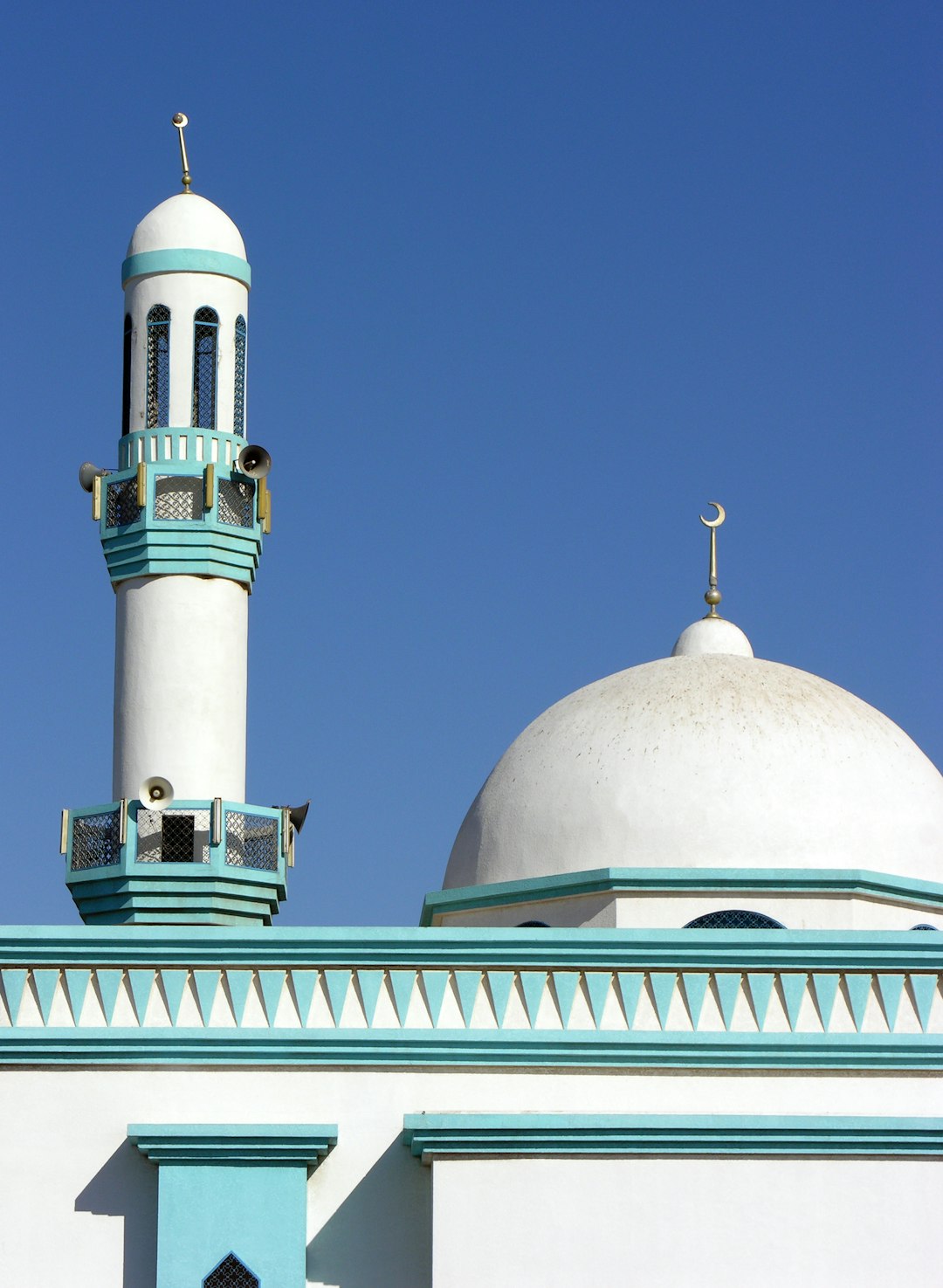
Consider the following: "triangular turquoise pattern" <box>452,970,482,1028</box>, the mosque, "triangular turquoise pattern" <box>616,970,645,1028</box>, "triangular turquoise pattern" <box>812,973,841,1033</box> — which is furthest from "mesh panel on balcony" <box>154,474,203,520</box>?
"triangular turquoise pattern" <box>812,973,841,1033</box>

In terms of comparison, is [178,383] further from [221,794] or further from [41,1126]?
[41,1126]

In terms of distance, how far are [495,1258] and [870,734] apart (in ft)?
18.0

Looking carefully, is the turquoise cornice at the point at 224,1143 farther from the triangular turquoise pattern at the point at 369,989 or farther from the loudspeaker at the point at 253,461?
the loudspeaker at the point at 253,461

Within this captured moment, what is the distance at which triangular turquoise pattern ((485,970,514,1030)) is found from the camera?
12.9 metres

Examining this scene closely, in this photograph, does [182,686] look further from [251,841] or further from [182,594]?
[251,841]

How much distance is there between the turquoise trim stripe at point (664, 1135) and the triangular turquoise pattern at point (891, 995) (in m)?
0.68

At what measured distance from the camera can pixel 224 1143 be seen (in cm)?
1236

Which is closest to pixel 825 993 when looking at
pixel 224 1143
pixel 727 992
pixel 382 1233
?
pixel 727 992

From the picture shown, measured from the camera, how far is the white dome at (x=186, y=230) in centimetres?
1591

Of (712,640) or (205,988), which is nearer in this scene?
(205,988)

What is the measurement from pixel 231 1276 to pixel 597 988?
8.37ft

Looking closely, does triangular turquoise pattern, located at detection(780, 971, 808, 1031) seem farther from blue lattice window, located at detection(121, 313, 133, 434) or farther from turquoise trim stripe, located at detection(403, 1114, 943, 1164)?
blue lattice window, located at detection(121, 313, 133, 434)

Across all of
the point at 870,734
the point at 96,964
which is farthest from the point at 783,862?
the point at 96,964

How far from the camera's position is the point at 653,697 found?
A: 16.1 metres
